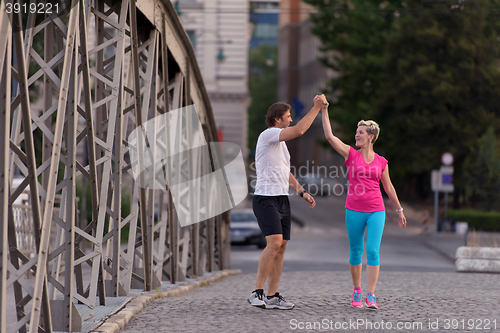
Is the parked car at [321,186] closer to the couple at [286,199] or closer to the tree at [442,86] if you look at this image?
the tree at [442,86]

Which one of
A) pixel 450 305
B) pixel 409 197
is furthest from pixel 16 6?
pixel 409 197

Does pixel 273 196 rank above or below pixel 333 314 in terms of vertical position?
above

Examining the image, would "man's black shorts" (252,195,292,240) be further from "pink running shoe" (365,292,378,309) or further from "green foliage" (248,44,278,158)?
"green foliage" (248,44,278,158)

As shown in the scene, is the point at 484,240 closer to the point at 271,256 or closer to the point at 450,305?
the point at 450,305

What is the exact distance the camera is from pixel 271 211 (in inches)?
251

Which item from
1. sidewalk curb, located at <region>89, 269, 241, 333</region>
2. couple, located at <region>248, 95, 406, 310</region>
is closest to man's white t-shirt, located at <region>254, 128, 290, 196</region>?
couple, located at <region>248, 95, 406, 310</region>

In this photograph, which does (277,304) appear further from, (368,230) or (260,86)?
(260,86)

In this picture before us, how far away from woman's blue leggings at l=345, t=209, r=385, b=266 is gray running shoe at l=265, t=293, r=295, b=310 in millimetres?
726

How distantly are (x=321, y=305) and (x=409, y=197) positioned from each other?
40.1 m

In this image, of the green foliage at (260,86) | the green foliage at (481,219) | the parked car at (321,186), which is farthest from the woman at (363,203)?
the green foliage at (260,86)

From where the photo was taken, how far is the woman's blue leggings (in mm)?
6520

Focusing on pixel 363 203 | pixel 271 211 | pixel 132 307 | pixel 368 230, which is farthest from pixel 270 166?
pixel 132 307

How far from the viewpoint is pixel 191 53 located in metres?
10.1

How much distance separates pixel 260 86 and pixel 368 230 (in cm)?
9508
